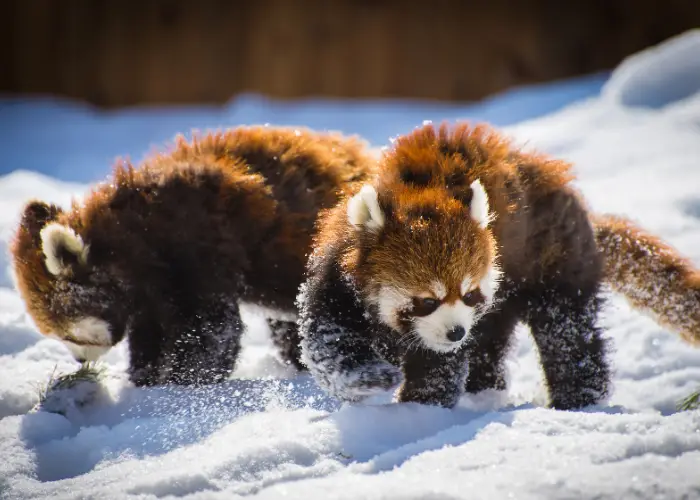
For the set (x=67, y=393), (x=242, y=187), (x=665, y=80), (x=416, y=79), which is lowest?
(x=67, y=393)

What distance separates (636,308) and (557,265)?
0.67 metres

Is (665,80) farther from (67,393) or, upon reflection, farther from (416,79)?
(67,393)

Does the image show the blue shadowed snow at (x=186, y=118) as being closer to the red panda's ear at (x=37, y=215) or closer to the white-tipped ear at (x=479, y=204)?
the red panda's ear at (x=37, y=215)

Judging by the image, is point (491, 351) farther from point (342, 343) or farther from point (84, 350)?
point (84, 350)

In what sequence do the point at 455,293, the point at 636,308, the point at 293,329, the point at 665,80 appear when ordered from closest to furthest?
1. the point at 455,293
2. the point at 636,308
3. the point at 293,329
4. the point at 665,80

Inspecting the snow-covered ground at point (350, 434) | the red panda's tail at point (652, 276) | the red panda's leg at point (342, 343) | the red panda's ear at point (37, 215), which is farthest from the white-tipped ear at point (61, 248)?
the red panda's tail at point (652, 276)

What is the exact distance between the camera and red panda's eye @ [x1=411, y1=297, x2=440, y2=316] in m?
3.12

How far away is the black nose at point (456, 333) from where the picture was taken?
3092mm

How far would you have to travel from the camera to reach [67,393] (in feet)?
12.1

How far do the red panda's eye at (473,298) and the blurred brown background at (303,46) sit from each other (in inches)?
269

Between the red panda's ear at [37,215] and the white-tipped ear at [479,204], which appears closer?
the white-tipped ear at [479,204]

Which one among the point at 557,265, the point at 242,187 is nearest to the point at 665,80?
the point at 557,265

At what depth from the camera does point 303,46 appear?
9.66 m

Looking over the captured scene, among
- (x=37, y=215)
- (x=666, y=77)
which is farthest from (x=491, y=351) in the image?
(x=666, y=77)
